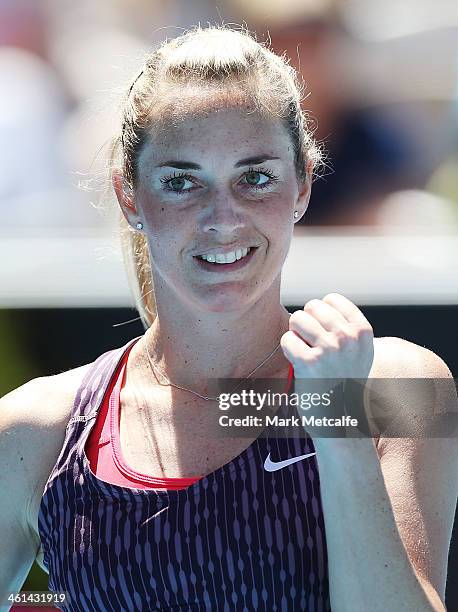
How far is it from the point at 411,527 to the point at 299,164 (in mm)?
609

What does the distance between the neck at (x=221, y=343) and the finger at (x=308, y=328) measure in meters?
0.29

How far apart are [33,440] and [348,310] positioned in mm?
635

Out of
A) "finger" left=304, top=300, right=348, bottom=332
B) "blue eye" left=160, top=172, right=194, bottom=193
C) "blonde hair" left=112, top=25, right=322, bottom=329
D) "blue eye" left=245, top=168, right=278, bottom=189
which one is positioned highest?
"blonde hair" left=112, top=25, right=322, bottom=329

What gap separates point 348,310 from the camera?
1230mm

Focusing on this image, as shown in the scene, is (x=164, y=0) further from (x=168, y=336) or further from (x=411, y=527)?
(x=411, y=527)

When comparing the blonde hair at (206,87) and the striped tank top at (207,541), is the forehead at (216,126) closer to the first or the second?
the blonde hair at (206,87)

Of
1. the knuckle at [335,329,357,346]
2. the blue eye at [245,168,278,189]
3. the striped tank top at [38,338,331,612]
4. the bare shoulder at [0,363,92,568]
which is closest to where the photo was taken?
the knuckle at [335,329,357,346]

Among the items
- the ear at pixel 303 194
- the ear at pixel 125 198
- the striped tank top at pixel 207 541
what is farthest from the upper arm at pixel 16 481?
the ear at pixel 303 194

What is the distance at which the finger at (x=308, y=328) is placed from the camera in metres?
1.21

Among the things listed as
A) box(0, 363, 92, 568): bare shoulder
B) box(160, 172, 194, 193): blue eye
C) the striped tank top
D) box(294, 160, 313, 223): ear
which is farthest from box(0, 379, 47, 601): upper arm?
box(294, 160, 313, 223): ear

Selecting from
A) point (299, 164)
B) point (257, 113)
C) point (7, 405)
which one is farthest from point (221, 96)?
point (7, 405)

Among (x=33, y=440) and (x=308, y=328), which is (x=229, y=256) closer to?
(x=308, y=328)

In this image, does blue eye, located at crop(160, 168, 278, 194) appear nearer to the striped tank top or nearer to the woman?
the woman

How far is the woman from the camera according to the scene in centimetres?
126
